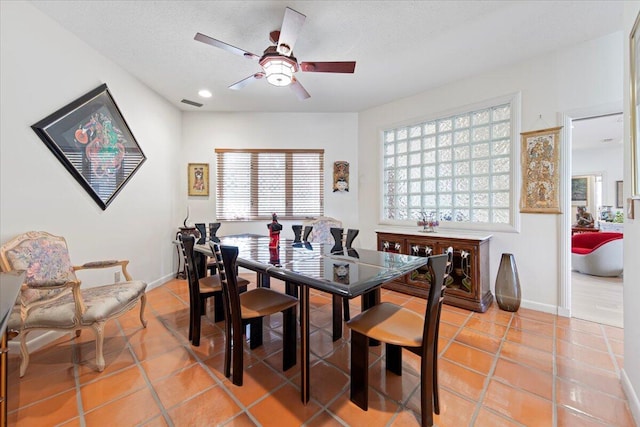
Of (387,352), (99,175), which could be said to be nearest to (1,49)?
(99,175)

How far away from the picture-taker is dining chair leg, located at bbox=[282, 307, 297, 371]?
187 cm

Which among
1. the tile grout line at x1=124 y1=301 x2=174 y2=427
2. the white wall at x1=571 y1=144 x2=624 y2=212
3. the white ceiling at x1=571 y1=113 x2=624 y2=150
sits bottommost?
the tile grout line at x1=124 y1=301 x2=174 y2=427

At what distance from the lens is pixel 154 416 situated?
4.75 ft

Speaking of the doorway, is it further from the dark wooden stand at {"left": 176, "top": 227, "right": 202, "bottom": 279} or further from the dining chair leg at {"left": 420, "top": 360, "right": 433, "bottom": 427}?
the dark wooden stand at {"left": 176, "top": 227, "right": 202, "bottom": 279}

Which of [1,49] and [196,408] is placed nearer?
[196,408]

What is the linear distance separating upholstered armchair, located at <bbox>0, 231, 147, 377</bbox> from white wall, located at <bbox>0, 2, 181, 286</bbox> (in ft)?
0.72

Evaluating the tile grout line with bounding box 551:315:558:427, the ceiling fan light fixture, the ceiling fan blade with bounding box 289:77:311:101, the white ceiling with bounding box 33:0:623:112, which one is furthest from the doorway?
the ceiling fan light fixture

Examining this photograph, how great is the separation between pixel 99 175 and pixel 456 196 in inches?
168

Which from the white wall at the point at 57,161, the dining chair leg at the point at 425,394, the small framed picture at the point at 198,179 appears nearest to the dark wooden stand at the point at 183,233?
the white wall at the point at 57,161

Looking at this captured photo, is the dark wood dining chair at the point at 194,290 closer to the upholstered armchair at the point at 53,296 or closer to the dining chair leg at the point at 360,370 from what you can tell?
the upholstered armchair at the point at 53,296

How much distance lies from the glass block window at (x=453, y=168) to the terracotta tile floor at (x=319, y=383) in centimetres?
148

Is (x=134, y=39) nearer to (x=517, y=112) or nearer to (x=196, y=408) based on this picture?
(x=196, y=408)

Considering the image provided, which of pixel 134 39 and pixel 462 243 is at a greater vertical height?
pixel 134 39

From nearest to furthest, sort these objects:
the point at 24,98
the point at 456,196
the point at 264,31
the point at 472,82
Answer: the point at 24,98 < the point at 264,31 < the point at 472,82 < the point at 456,196
